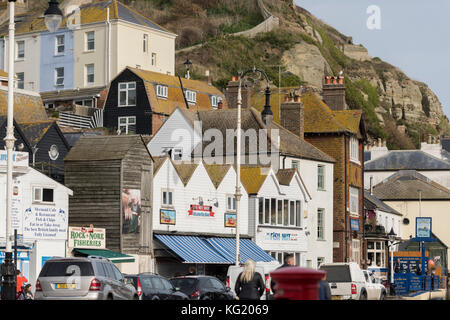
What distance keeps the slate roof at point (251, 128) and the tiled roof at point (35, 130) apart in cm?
1281

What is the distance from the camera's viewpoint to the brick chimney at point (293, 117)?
203 feet

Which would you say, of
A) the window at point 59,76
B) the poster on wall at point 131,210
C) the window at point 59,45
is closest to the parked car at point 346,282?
the poster on wall at point 131,210

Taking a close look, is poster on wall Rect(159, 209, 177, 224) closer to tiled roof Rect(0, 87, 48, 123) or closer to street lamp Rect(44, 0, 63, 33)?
tiled roof Rect(0, 87, 48, 123)

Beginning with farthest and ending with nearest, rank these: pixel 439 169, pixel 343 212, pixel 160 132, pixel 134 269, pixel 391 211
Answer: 1. pixel 439 169
2. pixel 391 211
3. pixel 343 212
4. pixel 160 132
5. pixel 134 269

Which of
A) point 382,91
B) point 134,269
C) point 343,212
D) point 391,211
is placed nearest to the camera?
point 134,269

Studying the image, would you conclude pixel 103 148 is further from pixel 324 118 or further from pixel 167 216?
pixel 324 118

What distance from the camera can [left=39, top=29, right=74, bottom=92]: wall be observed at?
3329 inches

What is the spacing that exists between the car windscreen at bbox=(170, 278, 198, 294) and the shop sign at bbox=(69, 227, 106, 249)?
1152cm

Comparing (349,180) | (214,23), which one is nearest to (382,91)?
(214,23)

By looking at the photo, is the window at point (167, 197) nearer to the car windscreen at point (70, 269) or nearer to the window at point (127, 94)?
the car windscreen at point (70, 269)

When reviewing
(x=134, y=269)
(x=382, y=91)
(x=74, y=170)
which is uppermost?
(x=382, y=91)

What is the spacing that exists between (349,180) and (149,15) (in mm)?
72522

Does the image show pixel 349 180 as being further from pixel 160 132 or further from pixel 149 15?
pixel 149 15

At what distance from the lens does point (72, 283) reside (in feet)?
84.0
